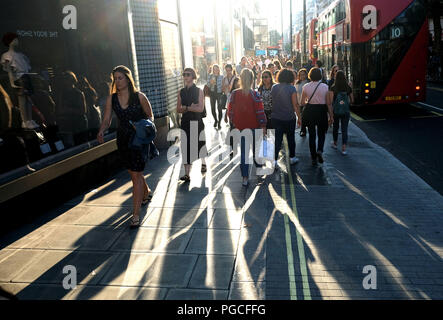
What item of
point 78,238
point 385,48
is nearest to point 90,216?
point 78,238

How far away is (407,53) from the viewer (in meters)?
13.0

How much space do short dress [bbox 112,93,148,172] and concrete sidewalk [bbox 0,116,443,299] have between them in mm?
837

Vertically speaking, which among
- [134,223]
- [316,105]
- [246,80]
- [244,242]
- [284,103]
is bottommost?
[244,242]

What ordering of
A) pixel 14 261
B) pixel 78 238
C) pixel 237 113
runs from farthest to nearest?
pixel 237 113, pixel 78 238, pixel 14 261

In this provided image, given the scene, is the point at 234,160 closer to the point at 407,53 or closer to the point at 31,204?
the point at 31,204

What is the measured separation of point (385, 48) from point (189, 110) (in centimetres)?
900

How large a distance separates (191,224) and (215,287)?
156cm

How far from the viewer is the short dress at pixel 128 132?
195 inches

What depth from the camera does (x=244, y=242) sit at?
15.0ft

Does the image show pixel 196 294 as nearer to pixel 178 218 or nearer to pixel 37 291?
pixel 37 291

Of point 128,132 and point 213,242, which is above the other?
point 128,132

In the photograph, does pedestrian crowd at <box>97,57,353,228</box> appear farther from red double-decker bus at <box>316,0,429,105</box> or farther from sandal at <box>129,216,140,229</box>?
red double-decker bus at <box>316,0,429,105</box>
